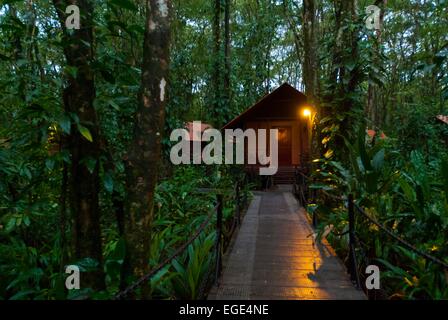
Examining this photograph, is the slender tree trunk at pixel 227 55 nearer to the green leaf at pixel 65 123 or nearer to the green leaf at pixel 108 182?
the green leaf at pixel 108 182

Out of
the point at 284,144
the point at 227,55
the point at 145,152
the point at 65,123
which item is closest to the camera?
the point at 65,123

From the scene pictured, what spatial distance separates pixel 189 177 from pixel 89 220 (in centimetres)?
907

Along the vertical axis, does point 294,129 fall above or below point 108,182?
above

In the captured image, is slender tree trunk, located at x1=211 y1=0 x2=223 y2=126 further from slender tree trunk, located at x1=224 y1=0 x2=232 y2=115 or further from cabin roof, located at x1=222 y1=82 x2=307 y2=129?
cabin roof, located at x1=222 y1=82 x2=307 y2=129

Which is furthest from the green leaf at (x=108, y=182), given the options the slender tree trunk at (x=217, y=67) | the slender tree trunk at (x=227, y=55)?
the slender tree trunk at (x=227, y=55)

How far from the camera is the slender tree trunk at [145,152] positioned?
2.68 metres

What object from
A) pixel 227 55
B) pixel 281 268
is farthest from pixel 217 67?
pixel 281 268

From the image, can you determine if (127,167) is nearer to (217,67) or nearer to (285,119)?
(217,67)

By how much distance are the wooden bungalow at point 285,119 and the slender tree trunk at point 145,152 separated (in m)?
13.3

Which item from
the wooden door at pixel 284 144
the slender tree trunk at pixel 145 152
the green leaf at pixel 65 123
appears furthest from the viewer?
the wooden door at pixel 284 144

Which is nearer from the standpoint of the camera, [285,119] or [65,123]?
[65,123]

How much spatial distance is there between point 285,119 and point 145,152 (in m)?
15.4

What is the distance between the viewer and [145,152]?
268 cm
